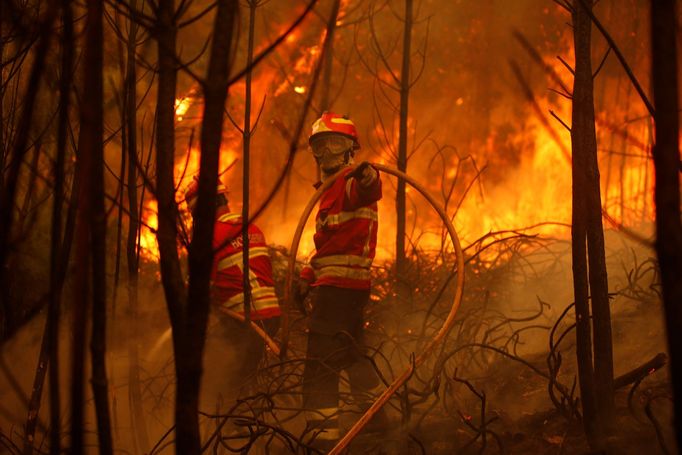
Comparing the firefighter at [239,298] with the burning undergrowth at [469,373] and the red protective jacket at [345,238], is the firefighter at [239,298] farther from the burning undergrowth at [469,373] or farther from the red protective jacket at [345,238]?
the red protective jacket at [345,238]

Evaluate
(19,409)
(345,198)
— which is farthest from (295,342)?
(19,409)

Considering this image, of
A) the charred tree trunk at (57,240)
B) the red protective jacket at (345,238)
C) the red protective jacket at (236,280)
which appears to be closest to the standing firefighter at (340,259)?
the red protective jacket at (345,238)

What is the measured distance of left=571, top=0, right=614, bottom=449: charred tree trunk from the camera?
327 cm

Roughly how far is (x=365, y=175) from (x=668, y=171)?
351 cm

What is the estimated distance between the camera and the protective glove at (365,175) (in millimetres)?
4559

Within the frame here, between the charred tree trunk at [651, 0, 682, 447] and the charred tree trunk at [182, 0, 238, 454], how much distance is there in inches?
30.8

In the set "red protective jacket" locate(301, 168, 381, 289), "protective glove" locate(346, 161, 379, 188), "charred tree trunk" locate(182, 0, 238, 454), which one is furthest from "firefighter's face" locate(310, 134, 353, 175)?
"charred tree trunk" locate(182, 0, 238, 454)

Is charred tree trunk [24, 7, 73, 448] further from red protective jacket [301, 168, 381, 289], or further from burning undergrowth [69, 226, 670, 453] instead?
red protective jacket [301, 168, 381, 289]

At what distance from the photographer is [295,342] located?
6.32m

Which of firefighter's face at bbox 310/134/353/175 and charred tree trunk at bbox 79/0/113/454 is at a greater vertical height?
firefighter's face at bbox 310/134/353/175

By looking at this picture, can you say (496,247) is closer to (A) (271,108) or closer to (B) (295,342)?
(B) (295,342)

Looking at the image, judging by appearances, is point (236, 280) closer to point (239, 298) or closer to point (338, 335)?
point (239, 298)

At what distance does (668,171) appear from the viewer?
117 cm

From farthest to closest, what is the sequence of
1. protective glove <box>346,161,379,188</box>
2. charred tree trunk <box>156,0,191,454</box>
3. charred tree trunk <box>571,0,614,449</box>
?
protective glove <box>346,161,379,188</box> → charred tree trunk <box>571,0,614,449</box> → charred tree trunk <box>156,0,191,454</box>
